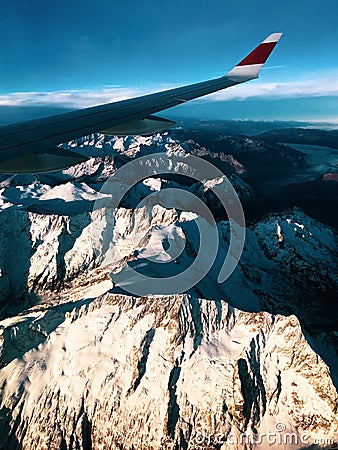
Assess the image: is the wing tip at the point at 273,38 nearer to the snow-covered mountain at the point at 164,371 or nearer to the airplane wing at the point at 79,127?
the airplane wing at the point at 79,127

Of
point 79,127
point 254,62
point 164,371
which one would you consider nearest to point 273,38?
point 254,62

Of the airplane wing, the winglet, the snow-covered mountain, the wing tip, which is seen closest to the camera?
the airplane wing

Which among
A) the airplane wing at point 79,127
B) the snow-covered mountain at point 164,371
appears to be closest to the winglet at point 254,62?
the airplane wing at point 79,127

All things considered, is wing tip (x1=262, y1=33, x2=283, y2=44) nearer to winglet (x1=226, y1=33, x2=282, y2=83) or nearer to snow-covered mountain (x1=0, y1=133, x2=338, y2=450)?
winglet (x1=226, y1=33, x2=282, y2=83)

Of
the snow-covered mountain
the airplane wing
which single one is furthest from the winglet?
the snow-covered mountain

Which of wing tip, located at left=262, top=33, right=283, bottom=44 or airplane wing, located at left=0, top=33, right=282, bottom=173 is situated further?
wing tip, located at left=262, top=33, right=283, bottom=44

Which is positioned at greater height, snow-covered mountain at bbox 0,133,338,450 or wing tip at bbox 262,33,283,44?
wing tip at bbox 262,33,283,44

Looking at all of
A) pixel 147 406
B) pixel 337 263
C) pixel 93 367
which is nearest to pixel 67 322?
pixel 93 367

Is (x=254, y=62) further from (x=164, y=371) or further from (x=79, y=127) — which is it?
(x=164, y=371)

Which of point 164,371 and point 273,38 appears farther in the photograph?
point 164,371
